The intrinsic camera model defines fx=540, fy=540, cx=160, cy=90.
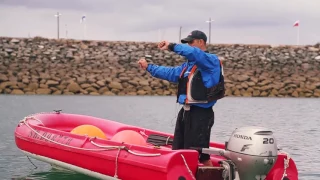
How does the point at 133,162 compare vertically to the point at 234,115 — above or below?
above

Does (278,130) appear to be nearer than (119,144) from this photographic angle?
No

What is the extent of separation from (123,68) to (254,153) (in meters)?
29.2

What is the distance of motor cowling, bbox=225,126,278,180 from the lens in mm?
5609

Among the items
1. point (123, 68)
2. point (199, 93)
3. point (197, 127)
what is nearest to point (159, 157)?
point (197, 127)

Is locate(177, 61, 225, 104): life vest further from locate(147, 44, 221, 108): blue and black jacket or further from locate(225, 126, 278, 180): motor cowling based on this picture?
locate(225, 126, 278, 180): motor cowling

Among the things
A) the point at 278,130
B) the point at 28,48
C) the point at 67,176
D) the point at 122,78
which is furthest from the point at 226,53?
the point at 67,176

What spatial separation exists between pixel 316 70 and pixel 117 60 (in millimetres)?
13614

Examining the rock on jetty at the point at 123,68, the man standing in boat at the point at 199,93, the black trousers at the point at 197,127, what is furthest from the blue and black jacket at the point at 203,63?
the rock on jetty at the point at 123,68

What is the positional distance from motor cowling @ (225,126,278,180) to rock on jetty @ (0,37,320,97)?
85.0 feet

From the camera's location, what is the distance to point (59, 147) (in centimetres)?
743

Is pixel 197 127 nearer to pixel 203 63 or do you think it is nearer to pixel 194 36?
pixel 203 63

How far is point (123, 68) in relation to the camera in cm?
3450

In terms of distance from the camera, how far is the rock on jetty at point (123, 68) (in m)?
31.8

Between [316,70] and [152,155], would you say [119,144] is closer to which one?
[152,155]
